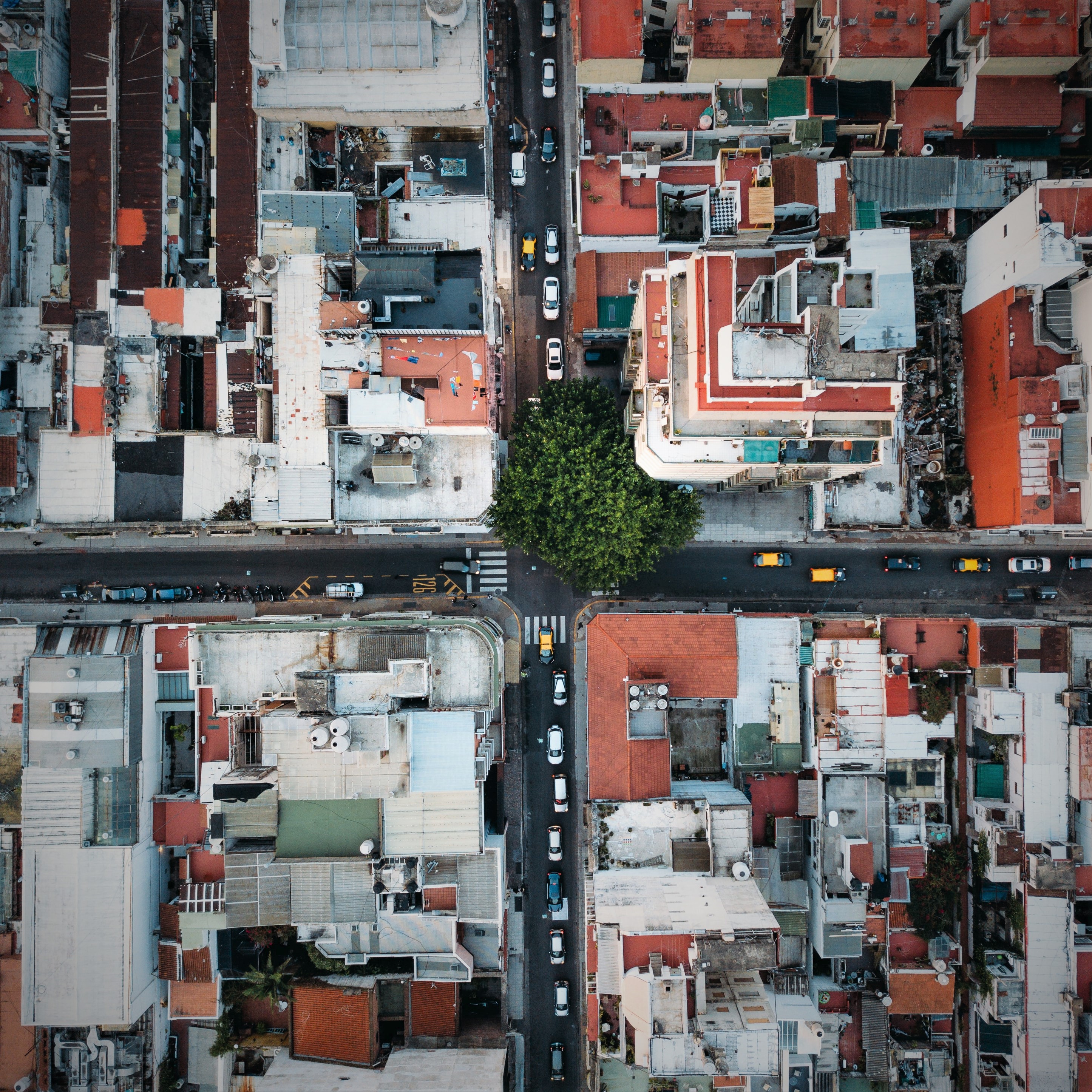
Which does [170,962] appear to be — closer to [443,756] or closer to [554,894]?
[443,756]

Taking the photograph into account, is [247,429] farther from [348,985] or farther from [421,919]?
[348,985]

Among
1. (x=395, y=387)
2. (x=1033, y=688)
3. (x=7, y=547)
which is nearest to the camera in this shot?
(x=395, y=387)

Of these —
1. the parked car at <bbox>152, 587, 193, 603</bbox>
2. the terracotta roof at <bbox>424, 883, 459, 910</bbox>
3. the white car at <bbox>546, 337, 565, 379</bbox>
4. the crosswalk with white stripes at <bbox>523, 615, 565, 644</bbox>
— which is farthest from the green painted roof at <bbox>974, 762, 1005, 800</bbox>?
the parked car at <bbox>152, 587, 193, 603</bbox>

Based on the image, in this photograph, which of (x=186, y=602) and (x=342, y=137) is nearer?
(x=342, y=137)

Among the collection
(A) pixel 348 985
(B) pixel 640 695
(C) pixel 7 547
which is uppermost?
(C) pixel 7 547

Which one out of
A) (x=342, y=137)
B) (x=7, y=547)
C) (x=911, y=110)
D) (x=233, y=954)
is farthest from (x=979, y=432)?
(x=7, y=547)

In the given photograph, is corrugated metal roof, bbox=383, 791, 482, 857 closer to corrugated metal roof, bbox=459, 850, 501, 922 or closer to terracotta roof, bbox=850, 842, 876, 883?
corrugated metal roof, bbox=459, 850, 501, 922

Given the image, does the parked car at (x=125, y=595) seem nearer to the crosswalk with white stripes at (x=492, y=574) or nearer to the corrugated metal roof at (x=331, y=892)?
the corrugated metal roof at (x=331, y=892)
